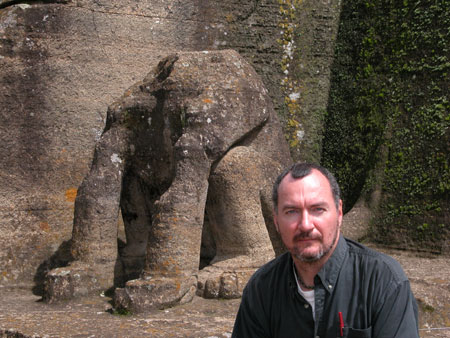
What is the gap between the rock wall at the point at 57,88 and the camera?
15.8 ft

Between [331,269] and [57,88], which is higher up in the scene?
[57,88]

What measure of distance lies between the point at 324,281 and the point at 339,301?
0.08 metres

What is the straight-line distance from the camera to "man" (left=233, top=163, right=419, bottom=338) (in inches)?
72.8

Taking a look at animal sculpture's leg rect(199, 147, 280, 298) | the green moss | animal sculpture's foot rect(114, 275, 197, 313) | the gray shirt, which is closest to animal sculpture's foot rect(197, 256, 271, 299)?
animal sculpture's leg rect(199, 147, 280, 298)

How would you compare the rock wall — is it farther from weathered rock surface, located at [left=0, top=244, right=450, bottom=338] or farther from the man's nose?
the man's nose

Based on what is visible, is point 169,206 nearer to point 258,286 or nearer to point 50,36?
point 258,286

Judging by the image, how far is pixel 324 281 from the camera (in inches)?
76.5

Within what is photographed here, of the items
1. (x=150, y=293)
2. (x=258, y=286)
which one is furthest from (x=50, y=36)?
(x=258, y=286)

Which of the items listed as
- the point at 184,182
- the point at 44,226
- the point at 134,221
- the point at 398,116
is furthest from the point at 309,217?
the point at 44,226

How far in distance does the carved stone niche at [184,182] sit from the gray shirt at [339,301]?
52.7 inches

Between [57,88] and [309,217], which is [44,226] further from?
[309,217]

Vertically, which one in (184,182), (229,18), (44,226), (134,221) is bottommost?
(44,226)

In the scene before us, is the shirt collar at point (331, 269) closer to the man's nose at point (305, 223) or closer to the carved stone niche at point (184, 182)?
the man's nose at point (305, 223)

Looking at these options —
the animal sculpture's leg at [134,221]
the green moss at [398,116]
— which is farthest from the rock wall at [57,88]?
the green moss at [398,116]
